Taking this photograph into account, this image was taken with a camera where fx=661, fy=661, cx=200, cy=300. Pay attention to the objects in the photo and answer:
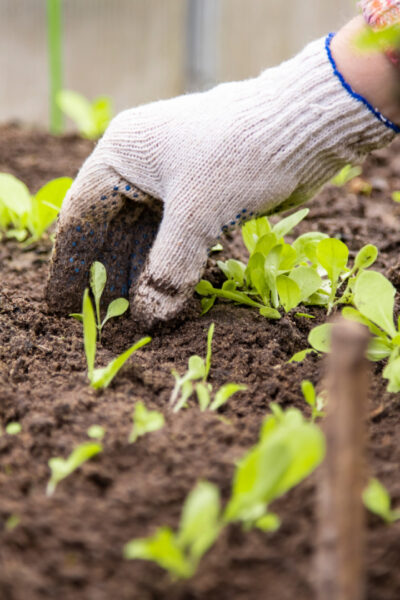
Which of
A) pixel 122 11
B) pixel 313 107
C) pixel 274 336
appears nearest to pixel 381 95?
pixel 313 107

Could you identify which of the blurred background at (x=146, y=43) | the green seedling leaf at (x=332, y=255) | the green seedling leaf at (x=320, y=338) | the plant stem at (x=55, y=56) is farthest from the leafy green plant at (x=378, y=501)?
the blurred background at (x=146, y=43)

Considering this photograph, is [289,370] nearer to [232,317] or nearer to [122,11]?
[232,317]

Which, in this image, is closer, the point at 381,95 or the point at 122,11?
the point at 381,95

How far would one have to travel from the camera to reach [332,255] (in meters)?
1.33

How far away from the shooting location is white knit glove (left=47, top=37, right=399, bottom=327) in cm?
126

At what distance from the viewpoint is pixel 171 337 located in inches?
53.4

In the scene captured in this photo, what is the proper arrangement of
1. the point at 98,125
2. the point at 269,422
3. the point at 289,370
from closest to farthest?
the point at 269,422, the point at 289,370, the point at 98,125

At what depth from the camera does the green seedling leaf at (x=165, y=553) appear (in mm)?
684

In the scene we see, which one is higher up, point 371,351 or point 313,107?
point 313,107

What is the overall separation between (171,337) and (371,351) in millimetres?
412

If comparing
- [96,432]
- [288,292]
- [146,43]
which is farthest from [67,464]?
[146,43]

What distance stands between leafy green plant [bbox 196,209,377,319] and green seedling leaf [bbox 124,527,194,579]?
2.26 feet

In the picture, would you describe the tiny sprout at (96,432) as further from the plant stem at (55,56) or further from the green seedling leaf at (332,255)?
the plant stem at (55,56)

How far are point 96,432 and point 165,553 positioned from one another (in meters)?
0.28
